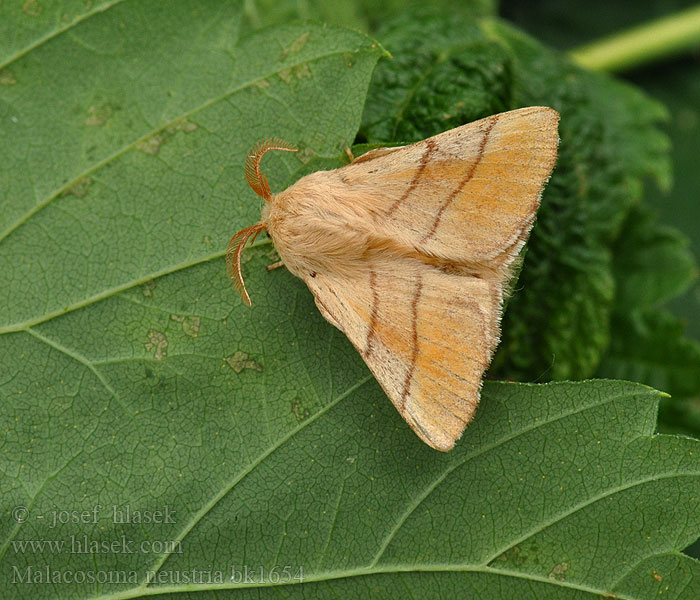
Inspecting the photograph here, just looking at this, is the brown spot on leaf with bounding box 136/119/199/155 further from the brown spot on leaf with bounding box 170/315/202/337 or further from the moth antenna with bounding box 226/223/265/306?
the brown spot on leaf with bounding box 170/315/202/337

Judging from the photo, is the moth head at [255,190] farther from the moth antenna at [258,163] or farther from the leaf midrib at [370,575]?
the leaf midrib at [370,575]

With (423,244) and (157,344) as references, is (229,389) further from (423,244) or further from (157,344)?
(423,244)

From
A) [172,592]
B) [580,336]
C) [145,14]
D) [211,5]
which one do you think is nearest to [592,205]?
[580,336]

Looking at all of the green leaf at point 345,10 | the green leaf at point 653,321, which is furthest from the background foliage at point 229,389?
the green leaf at point 653,321

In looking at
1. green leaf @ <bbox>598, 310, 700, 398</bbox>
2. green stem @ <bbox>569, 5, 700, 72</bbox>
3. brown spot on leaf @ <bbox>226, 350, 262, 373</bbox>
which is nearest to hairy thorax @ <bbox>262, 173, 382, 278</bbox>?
brown spot on leaf @ <bbox>226, 350, 262, 373</bbox>

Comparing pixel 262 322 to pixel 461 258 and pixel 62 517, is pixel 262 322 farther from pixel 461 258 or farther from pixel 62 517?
pixel 62 517
